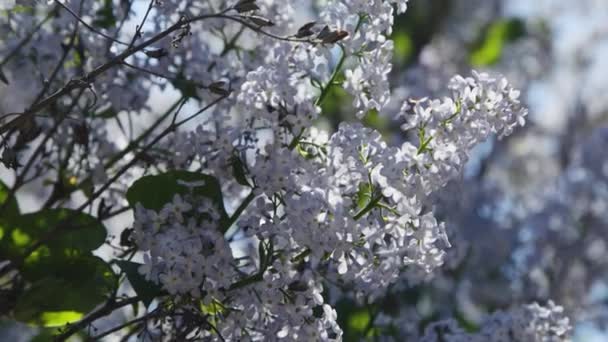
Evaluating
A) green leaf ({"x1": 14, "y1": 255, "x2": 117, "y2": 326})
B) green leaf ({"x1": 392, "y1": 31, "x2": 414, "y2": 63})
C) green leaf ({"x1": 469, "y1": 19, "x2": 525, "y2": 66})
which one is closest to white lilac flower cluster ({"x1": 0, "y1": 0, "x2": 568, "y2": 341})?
green leaf ({"x1": 14, "y1": 255, "x2": 117, "y2": 326})

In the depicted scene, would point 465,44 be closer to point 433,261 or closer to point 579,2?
point 579,2

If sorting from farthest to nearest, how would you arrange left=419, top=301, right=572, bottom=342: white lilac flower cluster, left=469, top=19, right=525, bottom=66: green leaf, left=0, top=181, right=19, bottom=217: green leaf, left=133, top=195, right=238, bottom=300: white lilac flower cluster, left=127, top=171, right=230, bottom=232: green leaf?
left=469, top=19, right=525, bottom=66: green leaf < left=419, top=301, right=572, bottom=342: white lilac flower cluster < left=0, top=181, right=19, bottom=217: green leaf < left=127, top=171, right=230, bottom=232: green leaf < left=133, top=195, right=238, bottom=300: white lilac flower cluster

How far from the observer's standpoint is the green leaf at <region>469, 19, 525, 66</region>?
3.52 metres

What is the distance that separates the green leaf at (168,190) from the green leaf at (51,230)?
0.10 metres

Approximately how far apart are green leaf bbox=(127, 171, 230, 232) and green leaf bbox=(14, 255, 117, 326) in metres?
0.10

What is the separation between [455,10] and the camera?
468 centimetres

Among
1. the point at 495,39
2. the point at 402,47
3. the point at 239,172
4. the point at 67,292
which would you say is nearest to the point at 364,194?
the point at 239,172

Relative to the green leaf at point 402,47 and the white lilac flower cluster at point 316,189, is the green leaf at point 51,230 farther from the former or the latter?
the green leaf at point 402,47

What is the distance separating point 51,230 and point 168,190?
7.0 inches

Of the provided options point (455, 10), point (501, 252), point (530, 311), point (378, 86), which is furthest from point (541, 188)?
point (378, 86)

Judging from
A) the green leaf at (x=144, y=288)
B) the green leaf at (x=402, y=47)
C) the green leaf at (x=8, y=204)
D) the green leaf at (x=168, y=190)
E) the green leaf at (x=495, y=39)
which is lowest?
the green leaf at (x=144, y=288)

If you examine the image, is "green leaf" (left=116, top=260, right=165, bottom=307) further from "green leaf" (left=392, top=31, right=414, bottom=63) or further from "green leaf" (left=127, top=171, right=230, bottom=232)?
"green leaf" (left=392, top=31, right=414, bottom=63)

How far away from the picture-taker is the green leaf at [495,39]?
3.52 metres

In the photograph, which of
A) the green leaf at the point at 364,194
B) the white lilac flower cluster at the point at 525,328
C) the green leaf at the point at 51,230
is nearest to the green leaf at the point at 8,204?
the green leaf at the point at 51,230
